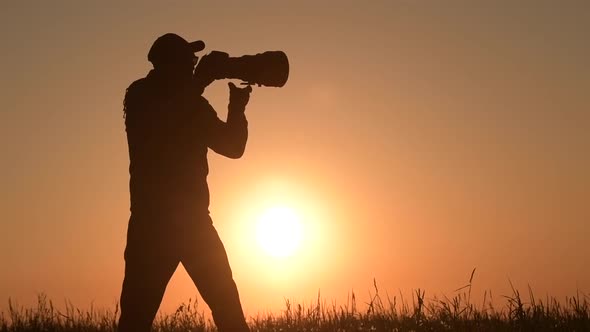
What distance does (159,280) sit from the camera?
20.3ft

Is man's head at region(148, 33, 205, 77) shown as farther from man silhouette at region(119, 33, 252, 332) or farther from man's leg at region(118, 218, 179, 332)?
man's leg at region(118, 218, 179, 332)

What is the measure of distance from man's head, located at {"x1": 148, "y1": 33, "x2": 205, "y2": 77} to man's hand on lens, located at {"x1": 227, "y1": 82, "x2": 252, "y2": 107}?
0.44 meters

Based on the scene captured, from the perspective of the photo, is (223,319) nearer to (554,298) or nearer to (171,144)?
(171,144)

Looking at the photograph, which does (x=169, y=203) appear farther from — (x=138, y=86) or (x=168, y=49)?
(x=168, y=49)

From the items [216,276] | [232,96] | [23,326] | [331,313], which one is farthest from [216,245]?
[23,326]

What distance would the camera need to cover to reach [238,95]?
6.88 meters

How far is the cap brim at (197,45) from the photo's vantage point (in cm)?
666

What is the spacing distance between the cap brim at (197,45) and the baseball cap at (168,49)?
0.16 ft

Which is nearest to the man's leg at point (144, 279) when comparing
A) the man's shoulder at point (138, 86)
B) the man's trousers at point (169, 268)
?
the man's trousers at point (169, 268)

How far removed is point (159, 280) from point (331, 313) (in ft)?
12.3

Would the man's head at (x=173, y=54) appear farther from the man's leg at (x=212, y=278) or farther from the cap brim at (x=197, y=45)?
the man's leg at (x=212, y=278)

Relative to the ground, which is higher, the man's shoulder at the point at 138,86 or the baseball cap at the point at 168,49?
the baseball cap at the point at 168,49

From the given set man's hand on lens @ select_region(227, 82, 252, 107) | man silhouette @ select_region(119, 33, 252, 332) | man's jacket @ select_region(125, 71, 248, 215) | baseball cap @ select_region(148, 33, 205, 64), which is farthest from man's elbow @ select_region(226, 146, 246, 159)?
baseball cap @ select_region(148, 33, 205, 64)

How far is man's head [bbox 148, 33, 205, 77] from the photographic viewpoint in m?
6.54
